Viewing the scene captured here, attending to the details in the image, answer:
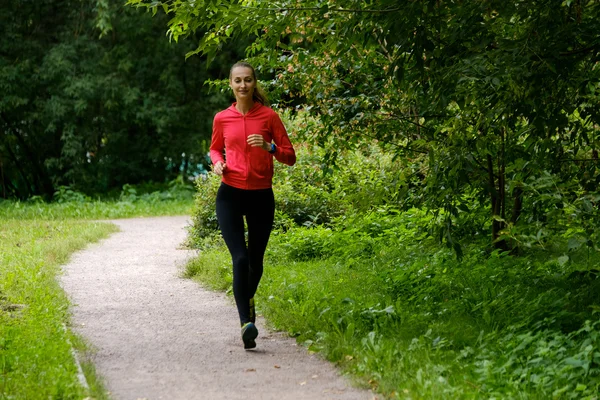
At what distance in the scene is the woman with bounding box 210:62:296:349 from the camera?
6.67 m

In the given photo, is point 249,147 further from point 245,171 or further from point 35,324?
point 35,324

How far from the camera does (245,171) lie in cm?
665

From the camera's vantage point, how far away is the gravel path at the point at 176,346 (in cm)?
562

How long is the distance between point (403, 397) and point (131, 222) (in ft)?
51.5

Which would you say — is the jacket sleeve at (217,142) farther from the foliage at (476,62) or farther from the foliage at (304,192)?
the foliage at (304,192)

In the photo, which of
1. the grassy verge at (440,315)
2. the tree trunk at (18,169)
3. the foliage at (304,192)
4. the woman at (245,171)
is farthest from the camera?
the tree trunk at (18,169)

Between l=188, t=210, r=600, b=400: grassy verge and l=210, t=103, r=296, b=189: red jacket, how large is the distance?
1.32m

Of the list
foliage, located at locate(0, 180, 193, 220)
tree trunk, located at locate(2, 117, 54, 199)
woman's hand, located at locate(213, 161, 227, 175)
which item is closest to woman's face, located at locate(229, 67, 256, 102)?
woman's hand, located at locate(213, 161, 227, 175)

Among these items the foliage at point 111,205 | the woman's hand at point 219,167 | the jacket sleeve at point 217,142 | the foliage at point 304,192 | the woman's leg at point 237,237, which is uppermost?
the jacket sleeve at point 217,142

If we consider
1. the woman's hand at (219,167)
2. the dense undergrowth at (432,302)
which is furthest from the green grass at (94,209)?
the woman's hand at (219,167)

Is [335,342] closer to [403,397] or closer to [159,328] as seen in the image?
[403,397]

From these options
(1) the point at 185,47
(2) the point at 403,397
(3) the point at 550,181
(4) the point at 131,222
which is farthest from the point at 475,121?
(1) the point at 185,47

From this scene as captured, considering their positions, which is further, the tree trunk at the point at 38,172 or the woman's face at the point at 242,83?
the tree trunk at the point at 38,172

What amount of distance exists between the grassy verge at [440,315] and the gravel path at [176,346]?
29 centimetres
